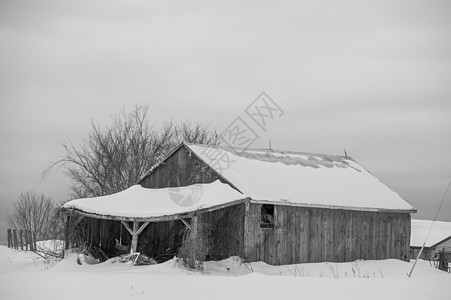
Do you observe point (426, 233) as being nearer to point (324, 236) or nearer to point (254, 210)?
point (324, 236)

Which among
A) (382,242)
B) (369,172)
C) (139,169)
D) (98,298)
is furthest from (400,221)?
(139,169)

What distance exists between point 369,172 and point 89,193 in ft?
60.6

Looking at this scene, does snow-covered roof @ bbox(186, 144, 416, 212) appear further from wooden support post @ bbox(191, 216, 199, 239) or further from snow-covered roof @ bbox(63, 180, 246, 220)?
wooden support post @ bbox(191, 216, 199, 239)

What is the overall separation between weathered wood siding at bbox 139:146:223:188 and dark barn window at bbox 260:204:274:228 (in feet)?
6.85

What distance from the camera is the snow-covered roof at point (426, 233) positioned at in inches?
1996

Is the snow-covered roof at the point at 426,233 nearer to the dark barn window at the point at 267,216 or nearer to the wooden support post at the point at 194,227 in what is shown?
the dark barn window at the point at 267,216

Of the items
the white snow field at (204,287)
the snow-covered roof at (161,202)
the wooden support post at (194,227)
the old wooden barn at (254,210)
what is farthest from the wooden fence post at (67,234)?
the wooden support post at (194,227)

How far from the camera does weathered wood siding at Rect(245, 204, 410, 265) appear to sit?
22.0 m

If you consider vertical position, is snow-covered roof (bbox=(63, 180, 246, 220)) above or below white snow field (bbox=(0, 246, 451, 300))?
above

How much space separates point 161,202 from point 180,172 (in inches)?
100

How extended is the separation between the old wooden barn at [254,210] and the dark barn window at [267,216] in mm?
36

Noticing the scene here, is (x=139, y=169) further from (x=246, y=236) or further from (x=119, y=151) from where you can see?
(x=246, y=236)
